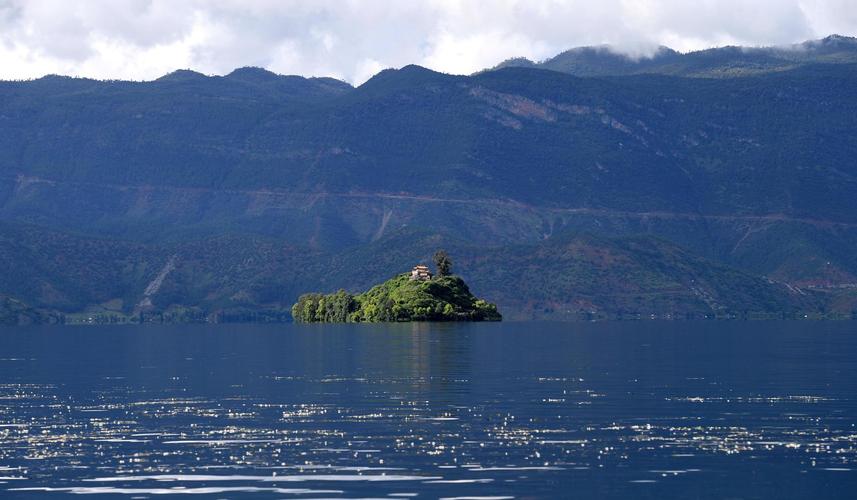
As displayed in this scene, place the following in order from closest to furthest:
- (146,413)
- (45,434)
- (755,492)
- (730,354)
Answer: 1. (755,492)
2. (45,434)
3. (146,413)
4. (730,354)

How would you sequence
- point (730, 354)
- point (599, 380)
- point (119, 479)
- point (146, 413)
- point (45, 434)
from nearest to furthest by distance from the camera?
1. point (119, 479)
2. point (45, 434)
3. point (146, 413)
4. point (599, 380)
5. point (730, 354)

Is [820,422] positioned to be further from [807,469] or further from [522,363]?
[522,363]

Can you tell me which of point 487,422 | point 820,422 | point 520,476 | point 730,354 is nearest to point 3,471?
point 520,476

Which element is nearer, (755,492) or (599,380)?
(755,492)

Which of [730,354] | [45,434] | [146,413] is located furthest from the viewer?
[730,354]

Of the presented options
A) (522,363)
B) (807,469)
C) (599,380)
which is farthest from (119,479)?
(522,363)

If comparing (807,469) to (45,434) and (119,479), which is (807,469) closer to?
(119,479)
